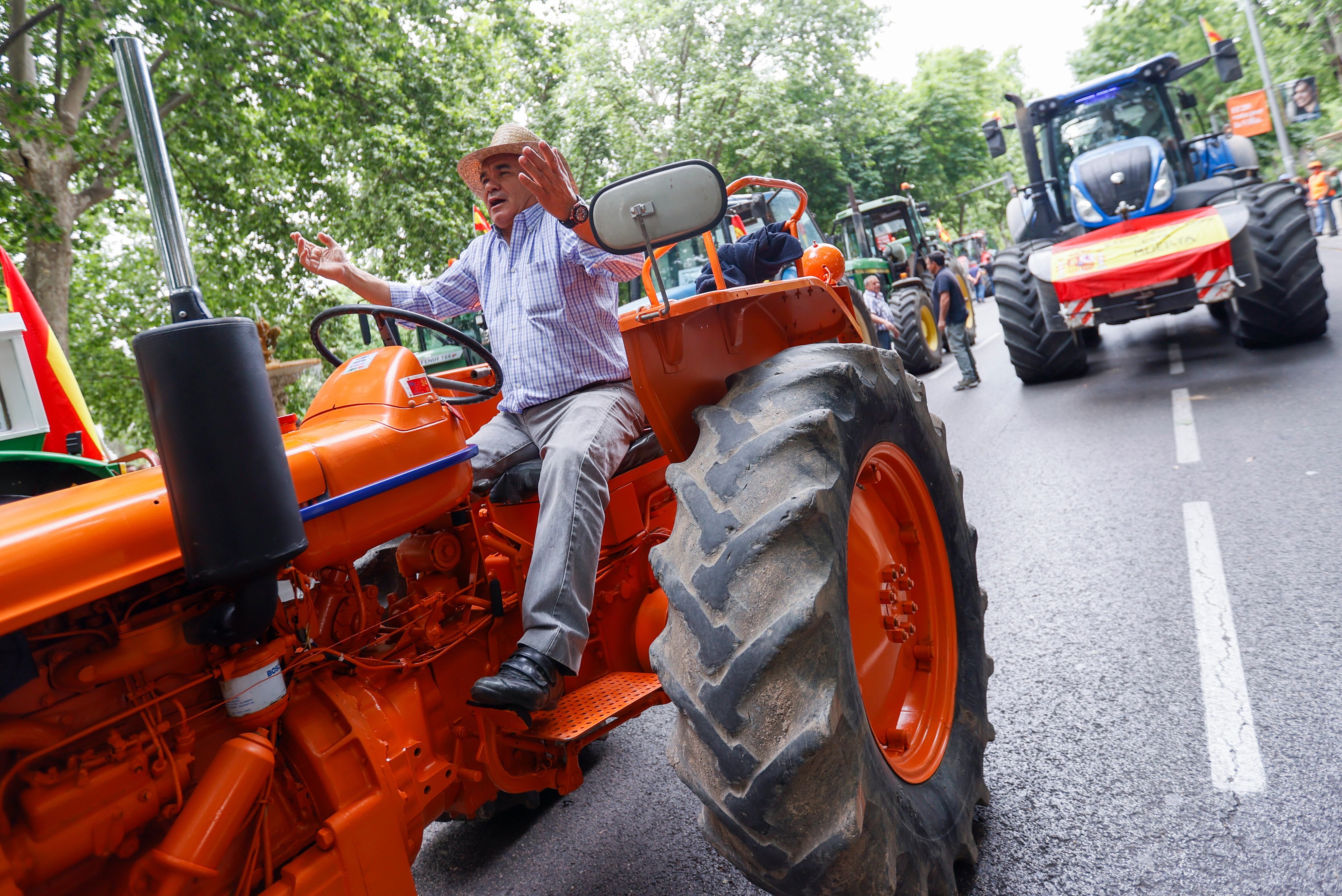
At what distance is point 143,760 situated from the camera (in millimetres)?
1541

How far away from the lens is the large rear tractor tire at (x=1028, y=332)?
786 cm

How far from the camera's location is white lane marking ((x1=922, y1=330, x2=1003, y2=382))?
36.6 feet

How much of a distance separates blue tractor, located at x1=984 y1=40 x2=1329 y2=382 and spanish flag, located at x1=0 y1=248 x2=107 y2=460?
6822 mm

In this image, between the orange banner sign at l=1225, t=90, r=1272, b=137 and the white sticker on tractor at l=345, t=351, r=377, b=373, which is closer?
the white sticker on tractor at l=345, t=351, r=377, b=373

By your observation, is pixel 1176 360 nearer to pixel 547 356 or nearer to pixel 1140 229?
pixel 1140 229

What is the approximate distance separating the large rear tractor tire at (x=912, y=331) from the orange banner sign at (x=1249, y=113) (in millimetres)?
8865

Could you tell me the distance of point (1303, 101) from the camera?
35.2 feet

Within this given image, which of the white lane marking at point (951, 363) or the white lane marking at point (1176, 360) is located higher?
the white lane marking at point (951, 363)

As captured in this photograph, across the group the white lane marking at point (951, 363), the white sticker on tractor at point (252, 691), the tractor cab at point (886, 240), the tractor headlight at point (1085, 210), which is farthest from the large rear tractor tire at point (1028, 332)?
the white sticker on tractor at point (252, 691)

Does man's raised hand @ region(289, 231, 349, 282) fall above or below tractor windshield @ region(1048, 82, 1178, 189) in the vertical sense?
below

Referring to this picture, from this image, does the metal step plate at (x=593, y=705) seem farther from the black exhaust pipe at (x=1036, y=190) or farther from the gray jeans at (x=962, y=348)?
the black exhaust pipe at (x=1036, y=190)

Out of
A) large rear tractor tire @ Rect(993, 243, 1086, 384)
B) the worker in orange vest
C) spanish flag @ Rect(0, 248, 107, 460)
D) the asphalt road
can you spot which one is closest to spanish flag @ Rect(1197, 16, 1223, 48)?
large rear tractor tire @ Rect(993, 243, 1086, 384)

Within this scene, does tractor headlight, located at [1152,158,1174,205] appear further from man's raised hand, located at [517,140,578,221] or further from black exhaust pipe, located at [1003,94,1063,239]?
man's raised hand, located at [517,140,578,221]

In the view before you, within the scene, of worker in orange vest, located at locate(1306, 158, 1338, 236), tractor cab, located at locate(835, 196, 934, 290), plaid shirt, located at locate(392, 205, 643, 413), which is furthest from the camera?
worker in orange vest, located at locate(1306, 158, 1338, 236)
